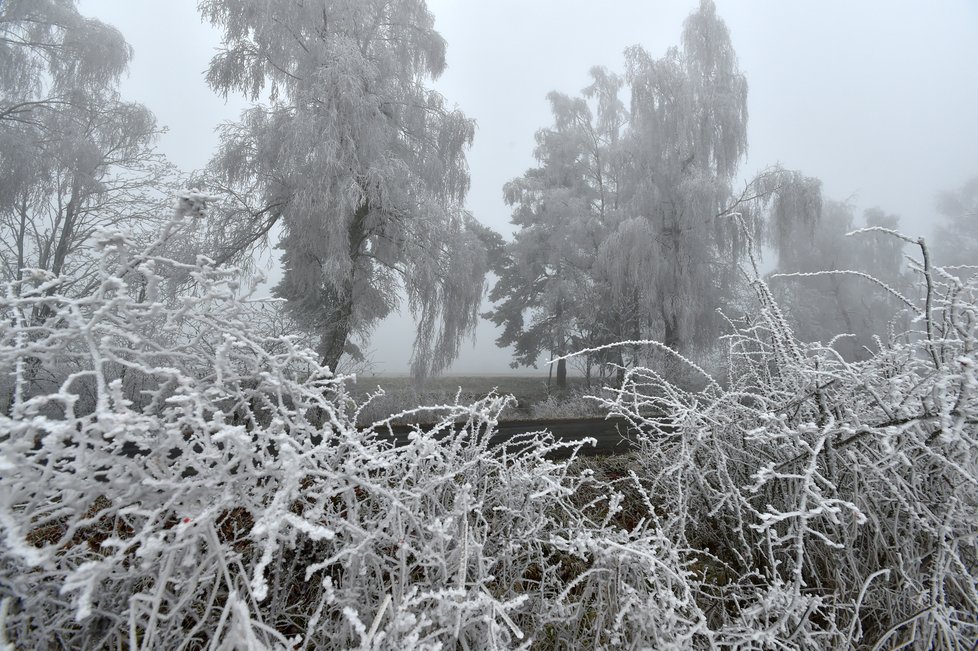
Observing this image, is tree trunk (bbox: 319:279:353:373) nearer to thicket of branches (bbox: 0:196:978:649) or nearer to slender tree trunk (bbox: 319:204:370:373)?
slender tree trunk (bbox: 319:204:370:373)

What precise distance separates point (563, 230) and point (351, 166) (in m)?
7.42

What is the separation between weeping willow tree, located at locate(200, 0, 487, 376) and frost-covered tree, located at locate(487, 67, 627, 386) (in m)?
4.96

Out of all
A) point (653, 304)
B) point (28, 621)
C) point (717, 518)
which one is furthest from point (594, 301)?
point (28, 621)

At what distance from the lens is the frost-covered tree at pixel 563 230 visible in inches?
533

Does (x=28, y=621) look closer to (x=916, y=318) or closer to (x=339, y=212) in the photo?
(x=916, y=318)

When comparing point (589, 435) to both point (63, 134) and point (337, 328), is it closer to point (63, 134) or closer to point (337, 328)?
point (337, 328)

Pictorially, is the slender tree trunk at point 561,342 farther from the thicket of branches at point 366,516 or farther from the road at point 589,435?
the thicket of branches at point 366,516

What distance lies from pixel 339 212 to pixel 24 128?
549 cm

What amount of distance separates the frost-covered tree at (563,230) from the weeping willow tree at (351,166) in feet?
16.3

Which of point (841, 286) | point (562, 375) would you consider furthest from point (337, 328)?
point (841, 286)

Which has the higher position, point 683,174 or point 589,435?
point 683,174

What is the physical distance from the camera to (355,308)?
328 inches

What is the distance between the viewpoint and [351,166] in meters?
7.89

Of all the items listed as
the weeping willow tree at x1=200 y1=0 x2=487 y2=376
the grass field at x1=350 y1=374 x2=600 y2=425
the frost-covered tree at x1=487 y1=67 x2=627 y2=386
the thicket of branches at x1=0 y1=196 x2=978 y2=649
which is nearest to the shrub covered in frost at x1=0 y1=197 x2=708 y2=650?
the thicket of branches at x1=0 y1=196 x2=978 y2=649
